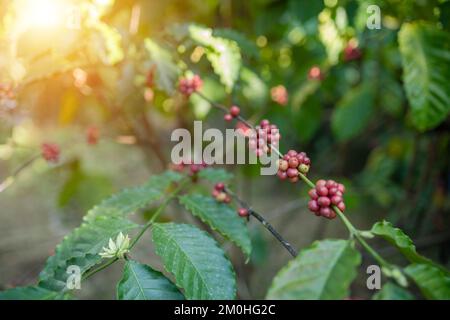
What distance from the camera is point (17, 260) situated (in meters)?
Result: 2.99

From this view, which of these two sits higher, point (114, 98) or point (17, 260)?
point (114, 98)

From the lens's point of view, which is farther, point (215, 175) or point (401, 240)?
point (215, 175)

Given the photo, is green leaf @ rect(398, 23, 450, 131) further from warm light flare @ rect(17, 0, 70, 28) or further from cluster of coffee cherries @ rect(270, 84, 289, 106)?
warm light flare @ rect(17, 0, 70, 28)

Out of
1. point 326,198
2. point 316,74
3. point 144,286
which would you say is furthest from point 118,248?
point 316,74

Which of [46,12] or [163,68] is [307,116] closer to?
[163,68]

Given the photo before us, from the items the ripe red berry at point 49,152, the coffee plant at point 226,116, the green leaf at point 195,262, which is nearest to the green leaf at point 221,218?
the coffee plant at point 226,116

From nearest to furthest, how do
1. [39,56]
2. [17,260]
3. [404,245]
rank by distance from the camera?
[404,245]
[39,56]
[17,260]

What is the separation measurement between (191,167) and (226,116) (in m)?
0.22

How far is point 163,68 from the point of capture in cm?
118

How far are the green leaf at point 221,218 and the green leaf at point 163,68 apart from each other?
33 centimetres
